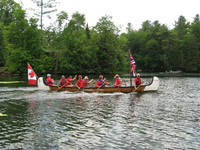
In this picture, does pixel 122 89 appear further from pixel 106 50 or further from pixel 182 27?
pixel 182 27

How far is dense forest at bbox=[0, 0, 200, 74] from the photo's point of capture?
189 ft

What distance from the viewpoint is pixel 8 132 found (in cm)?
1134

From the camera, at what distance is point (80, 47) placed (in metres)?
65.7

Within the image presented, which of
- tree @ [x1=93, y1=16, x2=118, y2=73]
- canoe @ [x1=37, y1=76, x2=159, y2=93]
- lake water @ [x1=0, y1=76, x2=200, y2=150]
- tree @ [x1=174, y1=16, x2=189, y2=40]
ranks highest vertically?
tree @ [x1=174, y1=16, x2=189, y2=40]

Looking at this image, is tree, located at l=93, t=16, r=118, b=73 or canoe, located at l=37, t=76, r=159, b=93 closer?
canoe, located at l=37, t=76, r=159, b=93

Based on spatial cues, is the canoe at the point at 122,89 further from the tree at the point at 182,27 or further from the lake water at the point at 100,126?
the tree at the point at 182,27

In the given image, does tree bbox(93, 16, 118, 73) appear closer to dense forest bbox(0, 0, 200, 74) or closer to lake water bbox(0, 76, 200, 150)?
dense forest bbox(0, 0, 200, 74)

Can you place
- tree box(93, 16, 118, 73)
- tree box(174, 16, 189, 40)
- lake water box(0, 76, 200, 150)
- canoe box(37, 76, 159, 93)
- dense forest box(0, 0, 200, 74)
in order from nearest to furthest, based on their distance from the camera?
1. lake water box(0, 76, 200, 150)
2. canoe box(37, 76, 159, 93)
3. dense forest box(0, 0, 200, 74)
4. tree box(93, 16, 118, 73)
5. tree box(174, 16, 189, 40)

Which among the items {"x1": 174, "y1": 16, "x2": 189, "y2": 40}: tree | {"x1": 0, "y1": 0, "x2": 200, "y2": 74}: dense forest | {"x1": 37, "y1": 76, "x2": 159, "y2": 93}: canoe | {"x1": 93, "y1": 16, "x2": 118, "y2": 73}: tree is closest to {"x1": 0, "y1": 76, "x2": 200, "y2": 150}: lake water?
{"x1": 37, "y1": 76, "x2": 159, "y2": 93}: canoe

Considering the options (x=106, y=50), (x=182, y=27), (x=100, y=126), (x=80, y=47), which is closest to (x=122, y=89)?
(x=100, y=126)

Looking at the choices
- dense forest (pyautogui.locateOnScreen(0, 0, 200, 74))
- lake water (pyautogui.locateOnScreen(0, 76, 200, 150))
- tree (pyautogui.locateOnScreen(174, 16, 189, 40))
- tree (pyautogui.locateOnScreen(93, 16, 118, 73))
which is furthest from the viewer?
tree (pyautogui.locateOnScreen(174, 16, 189, 40))

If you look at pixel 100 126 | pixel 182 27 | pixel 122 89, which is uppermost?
pixel 182 27

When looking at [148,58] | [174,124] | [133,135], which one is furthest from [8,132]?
[148,58]

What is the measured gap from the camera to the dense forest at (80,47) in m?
57.8
